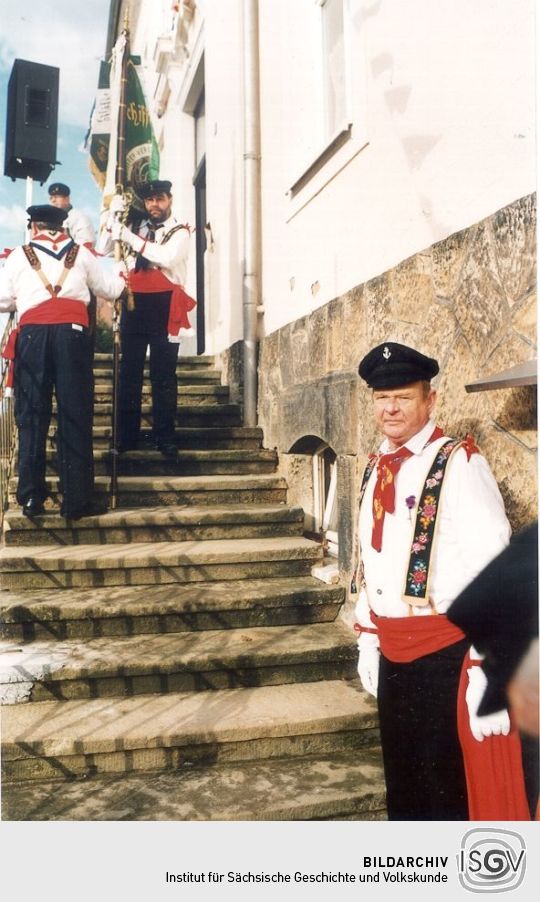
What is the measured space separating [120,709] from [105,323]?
15.4 feet

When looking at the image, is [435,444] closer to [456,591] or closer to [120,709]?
[456,591]

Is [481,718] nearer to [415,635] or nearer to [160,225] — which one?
[415,635]

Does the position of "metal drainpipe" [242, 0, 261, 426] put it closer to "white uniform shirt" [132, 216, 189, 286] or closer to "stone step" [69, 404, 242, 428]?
"stone step" [69, 404, 242, 428]

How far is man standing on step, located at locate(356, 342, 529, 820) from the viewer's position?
2.09 metres

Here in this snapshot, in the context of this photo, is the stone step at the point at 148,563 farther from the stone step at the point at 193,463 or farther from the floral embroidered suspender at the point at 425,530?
the floral embroidered suspender at the point at 425,530

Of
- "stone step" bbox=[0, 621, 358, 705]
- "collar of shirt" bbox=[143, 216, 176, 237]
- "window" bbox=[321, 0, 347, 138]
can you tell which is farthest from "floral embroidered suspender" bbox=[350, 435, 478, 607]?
"collar of shirt" bbox=[143, 216, 176, 237]

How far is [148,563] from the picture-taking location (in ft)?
13.0

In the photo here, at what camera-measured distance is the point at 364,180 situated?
3684 millimetres

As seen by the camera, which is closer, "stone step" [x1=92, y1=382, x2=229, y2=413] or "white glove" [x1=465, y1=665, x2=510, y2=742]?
"white glove" [x1=465, y1=665, x2=510, y2=742]

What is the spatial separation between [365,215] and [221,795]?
263 cm

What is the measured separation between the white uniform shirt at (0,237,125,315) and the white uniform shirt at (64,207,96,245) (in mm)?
74

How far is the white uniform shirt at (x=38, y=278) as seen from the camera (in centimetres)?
420

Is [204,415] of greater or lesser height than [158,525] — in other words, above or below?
above
